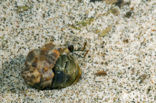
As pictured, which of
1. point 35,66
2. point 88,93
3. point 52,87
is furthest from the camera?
point 88,93

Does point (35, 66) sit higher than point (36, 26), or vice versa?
point (36, 26)

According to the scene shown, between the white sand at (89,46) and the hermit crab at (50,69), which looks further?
Result: the white sand at (89,46)

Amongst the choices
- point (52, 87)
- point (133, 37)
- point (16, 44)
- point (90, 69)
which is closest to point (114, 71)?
point (90, 69)

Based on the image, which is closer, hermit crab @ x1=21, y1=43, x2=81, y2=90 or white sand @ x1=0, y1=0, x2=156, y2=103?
hermit crab @ x1=21, y1=43, x2=81, y2=90

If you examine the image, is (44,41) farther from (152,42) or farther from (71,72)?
(152,42)
